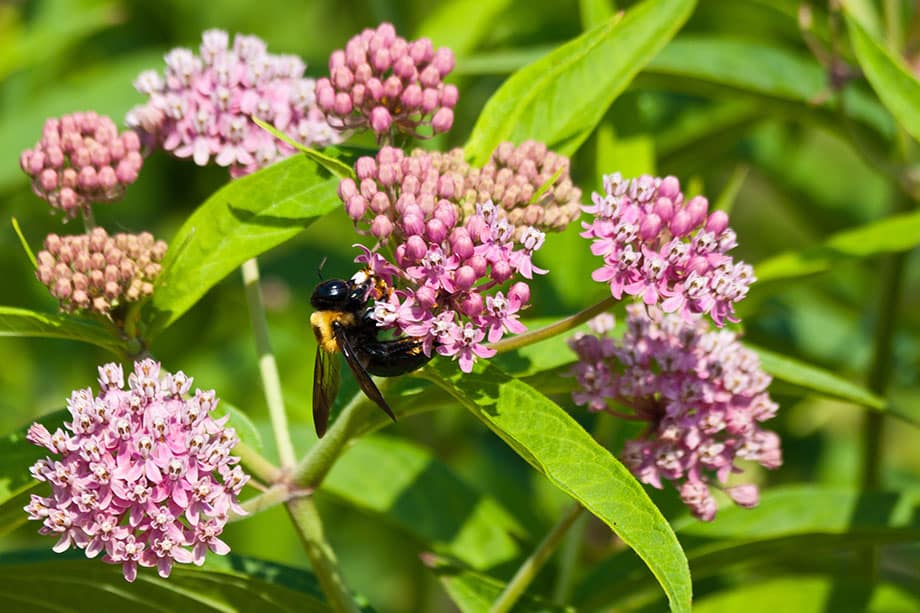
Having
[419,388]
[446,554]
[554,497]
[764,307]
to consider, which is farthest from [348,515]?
[419,388]

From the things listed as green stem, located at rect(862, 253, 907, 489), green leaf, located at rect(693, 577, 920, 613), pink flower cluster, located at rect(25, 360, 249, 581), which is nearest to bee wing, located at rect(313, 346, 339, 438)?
pink flower cluster, located at rect(25, 360, 249, 581)

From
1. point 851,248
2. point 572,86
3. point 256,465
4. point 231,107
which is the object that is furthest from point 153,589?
→ point 851,248

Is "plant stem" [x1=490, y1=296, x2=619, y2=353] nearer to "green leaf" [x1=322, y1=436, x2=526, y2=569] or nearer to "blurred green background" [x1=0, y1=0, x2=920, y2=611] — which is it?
"green leaf" [x1=322, y1=436, x2=526, y2=569]

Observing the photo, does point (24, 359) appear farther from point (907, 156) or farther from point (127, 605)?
point (907, 156)

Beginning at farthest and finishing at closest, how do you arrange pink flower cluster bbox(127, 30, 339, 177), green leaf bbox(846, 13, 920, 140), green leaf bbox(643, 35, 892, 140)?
1. green leaf bbox(643, 35, 892, 140)
2. green leaf bbox(846, 13, 920, 140)
3. pink flower cluster bbox(127, 30, 339, 177)

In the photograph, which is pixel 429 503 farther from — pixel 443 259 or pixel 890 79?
pixel 890 79
